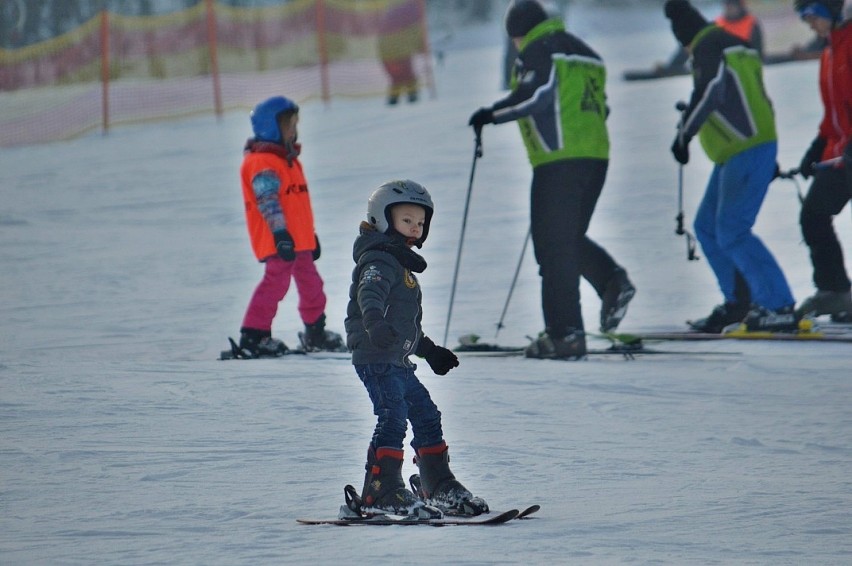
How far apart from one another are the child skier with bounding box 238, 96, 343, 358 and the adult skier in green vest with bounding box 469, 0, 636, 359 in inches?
35.8

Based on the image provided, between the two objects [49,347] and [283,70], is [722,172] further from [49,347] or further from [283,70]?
[283,70]

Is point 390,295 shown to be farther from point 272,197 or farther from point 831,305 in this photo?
point 831,305

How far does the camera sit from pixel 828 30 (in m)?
8.43

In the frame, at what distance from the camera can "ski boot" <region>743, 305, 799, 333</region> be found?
8125 millimetres

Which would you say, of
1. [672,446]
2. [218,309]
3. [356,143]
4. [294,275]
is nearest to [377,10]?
[356,143]

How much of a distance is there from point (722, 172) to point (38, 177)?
9.69 m

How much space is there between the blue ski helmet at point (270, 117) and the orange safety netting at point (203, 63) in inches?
507

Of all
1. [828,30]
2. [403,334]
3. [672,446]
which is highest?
[828,30]

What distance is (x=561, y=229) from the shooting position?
25.3 feet

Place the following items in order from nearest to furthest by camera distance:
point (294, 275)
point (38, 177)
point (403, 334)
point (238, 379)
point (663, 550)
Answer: point (663, 550) → point (403, 334) → point (238, 379) → point (294, 275) → point (38, 177)

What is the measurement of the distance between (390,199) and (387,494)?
85 cm

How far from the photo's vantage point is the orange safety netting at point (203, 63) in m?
21.6

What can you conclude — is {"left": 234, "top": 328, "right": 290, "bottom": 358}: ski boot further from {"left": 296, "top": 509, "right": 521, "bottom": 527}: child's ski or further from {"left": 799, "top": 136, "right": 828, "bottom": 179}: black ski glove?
{"left": 296, "top": 509, "right": 521, "bottom": 527}: child's ski

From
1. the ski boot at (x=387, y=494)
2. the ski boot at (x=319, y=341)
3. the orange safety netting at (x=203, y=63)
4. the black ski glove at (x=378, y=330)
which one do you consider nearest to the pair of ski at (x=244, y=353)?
the ski boot at (x=319, y=341)
